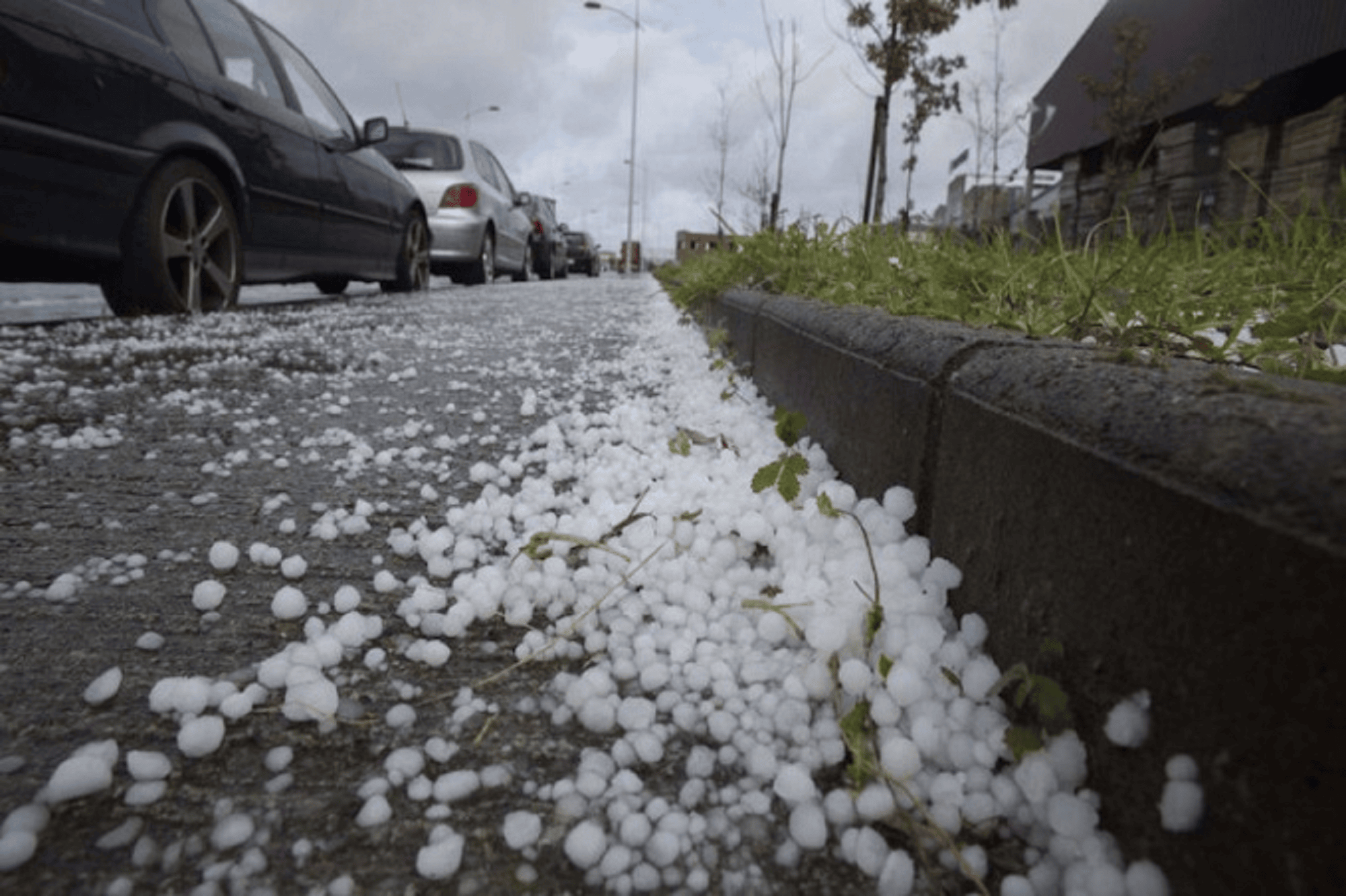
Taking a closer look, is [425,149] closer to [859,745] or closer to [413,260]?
[413,260]

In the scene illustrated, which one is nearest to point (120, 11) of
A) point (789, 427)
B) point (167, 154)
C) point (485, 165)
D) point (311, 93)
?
point (167, 154)

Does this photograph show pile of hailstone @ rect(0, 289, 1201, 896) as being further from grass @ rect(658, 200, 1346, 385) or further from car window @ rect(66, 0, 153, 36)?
car window @ rect(66, 0, 153, 36)

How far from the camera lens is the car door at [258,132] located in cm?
377

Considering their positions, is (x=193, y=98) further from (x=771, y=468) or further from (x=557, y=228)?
(x=557, y=228)

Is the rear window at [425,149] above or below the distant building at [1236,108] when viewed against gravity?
below

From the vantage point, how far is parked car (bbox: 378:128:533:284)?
786 centimetres

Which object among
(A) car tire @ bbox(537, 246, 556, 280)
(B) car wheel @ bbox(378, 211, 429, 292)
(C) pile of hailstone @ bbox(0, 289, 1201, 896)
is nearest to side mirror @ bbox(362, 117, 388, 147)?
(B) car wheel @ bbox(378, 211, 429, 292)

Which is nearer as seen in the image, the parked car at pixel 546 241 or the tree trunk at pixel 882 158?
the tree trunk at pixel 882 158

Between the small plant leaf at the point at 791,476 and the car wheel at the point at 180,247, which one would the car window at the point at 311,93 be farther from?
the small plant leaf at the point at 791,476

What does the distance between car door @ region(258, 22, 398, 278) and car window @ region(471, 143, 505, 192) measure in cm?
275

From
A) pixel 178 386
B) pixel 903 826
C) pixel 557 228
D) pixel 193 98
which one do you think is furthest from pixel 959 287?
pixel 557 228

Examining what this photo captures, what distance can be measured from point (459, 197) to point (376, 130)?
2793 mm

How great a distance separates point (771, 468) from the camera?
142 cm

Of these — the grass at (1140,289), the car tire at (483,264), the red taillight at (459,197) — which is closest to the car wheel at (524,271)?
the car tire at (483,264)
